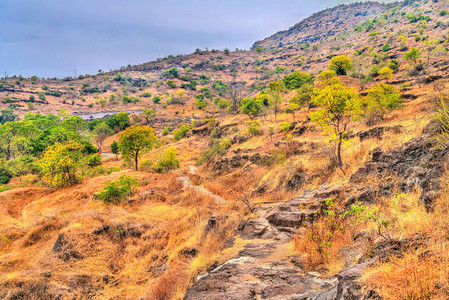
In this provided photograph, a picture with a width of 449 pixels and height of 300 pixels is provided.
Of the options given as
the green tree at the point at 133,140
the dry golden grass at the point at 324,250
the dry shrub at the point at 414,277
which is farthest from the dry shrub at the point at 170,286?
the green tree at the point at 133,140

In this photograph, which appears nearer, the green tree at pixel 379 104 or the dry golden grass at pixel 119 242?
the dry golden grass at pixel 119 242

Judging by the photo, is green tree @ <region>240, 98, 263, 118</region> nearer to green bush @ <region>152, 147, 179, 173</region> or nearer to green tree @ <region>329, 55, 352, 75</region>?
green bush @ <region>152, 147, 179, 173</region>

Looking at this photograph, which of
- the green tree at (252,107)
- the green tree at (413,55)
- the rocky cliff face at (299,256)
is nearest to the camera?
the rocky cliff face at (299,256)

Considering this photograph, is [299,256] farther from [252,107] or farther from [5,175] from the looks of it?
[252,107]

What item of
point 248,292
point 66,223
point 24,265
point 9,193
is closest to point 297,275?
point 248,292

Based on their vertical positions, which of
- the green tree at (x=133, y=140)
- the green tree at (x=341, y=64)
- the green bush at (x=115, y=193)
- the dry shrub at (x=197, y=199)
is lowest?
the dry shrub at (x=197, y=199)

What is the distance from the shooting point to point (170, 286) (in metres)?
6.35

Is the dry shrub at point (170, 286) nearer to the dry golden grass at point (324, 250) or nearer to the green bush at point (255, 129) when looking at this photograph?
the dry golden grass at point (324, 250)

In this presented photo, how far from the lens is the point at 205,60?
164 m

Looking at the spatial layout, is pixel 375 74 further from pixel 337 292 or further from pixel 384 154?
pixel 337 292

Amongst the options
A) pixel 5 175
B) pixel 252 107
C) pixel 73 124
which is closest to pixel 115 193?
pixel 5 175

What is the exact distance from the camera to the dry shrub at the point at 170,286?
5.96 m

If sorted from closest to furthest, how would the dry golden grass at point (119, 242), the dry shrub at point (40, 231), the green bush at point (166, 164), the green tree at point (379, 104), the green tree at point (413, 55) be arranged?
the dry golden grass at point (119, 242) → the dry shrub at point (40, 231) → the green tree at point (379, 104) → the green bush at point (166, 164) → the green tree at point (413, 55)

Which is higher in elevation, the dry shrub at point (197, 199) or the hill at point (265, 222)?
the hill at point (265, 222)
